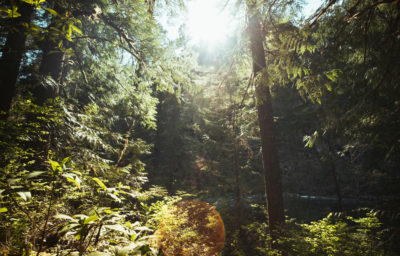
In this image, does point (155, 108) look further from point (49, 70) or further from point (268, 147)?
point (268, 147)

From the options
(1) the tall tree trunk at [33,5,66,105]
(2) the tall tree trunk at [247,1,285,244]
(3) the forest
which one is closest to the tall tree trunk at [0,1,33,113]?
(3) the forest

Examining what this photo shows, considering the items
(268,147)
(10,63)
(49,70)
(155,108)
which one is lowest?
(268,147)

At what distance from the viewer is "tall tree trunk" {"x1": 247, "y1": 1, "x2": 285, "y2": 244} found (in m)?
4.86

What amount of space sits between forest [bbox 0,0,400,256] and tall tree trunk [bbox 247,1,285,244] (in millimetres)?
29

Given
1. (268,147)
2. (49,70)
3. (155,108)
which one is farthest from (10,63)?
(268,147)

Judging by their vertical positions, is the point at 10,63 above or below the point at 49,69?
below

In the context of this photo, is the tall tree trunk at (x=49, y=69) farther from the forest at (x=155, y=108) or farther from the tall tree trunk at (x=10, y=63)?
the tall tree trunk at (x=10, y=63)

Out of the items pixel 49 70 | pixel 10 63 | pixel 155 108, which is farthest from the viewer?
pixel 155 108

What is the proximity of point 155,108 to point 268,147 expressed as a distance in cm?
441

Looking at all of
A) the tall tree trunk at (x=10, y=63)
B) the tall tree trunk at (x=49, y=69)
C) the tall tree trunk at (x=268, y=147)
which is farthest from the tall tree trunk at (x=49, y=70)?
the tall tree trunk at (x=268, y=147)

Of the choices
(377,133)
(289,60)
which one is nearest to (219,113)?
(377,133)

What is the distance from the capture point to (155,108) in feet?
24.2

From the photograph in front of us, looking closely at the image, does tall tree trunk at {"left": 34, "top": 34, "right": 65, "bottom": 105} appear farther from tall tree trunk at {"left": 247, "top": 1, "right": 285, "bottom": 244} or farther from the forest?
tall tree trunk at {"left": 247, "top": 1, "right": 285, "bottom": 244}

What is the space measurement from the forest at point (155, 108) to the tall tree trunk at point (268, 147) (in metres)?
0.03
